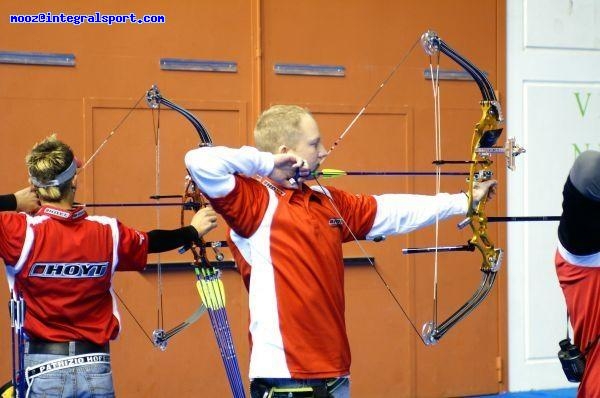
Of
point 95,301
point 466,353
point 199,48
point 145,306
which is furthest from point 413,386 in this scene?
point 95,301

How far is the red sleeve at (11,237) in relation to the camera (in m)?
2.75

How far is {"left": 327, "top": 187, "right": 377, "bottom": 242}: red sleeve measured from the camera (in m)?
2.65

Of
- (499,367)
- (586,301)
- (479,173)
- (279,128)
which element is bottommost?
(499,367)

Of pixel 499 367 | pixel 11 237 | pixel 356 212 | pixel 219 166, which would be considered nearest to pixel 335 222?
pixel 356 212

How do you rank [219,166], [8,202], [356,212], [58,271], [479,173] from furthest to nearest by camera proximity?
[8,202] → [479,173] → [58,271] → [356,212] → [219,166]

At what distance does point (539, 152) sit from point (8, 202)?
2.92 m

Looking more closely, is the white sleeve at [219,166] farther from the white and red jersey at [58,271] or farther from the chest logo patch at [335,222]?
the white and red jersey at [58,271]

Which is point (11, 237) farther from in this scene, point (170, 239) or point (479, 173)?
point (479, 173)

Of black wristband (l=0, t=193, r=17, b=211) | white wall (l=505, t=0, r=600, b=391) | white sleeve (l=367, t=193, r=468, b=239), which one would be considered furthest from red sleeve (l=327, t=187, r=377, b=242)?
white wall (l=505, t=0, r=600, b=391)

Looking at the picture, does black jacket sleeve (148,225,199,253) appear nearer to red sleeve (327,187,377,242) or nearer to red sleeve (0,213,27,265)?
red sleeve (0,213,27,265)

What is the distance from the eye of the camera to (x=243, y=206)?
7.93ft

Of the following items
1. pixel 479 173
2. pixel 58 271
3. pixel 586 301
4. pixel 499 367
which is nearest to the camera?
pixel 586 301

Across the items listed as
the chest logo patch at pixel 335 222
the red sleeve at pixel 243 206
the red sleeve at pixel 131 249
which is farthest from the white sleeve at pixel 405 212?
the red sleeve at pixel 131 249

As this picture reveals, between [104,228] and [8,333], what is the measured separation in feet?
5.05
